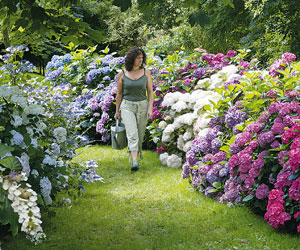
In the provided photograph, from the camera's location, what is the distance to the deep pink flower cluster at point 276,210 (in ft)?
12.5

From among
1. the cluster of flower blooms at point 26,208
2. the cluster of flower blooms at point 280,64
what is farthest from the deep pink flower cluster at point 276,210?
the cluster of flower blooms at point 26,208

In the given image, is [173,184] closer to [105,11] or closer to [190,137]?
[190,137]

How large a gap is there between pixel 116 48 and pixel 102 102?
634 inches

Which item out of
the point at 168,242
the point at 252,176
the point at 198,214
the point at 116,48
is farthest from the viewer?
the point at 116,48

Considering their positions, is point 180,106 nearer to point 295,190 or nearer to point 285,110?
point 285,110

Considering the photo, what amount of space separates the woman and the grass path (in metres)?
1.01

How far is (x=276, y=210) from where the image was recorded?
12.6 ft

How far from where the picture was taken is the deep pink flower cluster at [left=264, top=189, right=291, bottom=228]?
3795 mm

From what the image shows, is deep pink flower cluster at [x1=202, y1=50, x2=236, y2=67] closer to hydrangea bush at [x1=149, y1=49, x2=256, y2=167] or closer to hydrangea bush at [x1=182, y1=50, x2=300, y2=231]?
hydrangea bush at [x1=149, y1=49, x2=256, y2=167]

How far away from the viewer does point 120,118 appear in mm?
7359

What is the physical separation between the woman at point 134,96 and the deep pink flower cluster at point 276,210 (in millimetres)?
3069

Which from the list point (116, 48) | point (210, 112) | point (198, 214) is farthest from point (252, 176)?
point (116, 48)

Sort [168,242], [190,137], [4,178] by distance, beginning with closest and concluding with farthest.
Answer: [4,178]
[168,242]
[190,137]

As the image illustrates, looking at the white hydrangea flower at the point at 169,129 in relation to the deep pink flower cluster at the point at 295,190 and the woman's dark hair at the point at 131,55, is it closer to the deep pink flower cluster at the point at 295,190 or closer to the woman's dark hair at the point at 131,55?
the woman's dark hair at the point at 131,55
